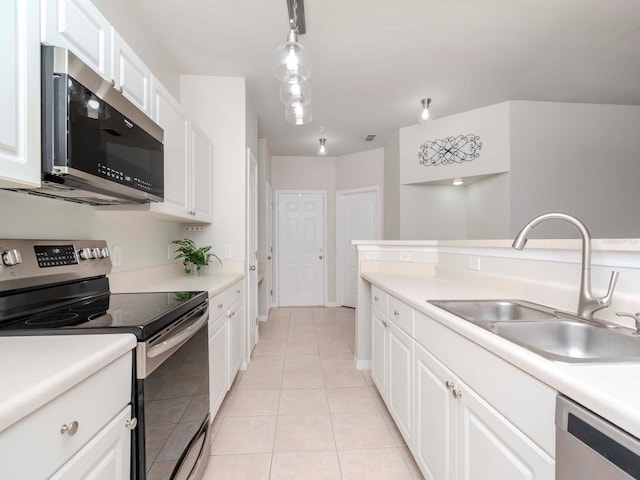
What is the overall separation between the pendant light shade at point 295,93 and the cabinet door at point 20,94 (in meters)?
1.22

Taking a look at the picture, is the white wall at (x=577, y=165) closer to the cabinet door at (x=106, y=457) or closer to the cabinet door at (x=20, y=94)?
the cabinet door at (x=106, y=457)

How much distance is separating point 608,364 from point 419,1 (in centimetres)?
211

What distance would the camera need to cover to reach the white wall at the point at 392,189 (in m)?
4.02

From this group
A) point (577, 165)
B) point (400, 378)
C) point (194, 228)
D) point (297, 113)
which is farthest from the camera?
point (577, 165)

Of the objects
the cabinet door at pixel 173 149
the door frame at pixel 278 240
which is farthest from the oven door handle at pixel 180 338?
the door frame at pixel 278 240

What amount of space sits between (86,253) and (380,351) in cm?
182

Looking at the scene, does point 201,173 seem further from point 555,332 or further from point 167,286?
point 555,332

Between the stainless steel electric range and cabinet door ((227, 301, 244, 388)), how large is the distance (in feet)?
1.96

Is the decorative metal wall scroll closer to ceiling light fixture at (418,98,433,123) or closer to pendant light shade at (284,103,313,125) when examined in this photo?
ceiling light fixture at (418,98,433,123)

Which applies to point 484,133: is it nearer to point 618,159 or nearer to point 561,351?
point 618,159

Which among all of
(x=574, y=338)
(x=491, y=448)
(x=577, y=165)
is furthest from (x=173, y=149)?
(x=577, y=165)

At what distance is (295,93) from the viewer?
1878 mm

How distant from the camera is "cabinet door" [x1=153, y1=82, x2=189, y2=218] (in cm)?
168

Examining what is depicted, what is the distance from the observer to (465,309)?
141cm
